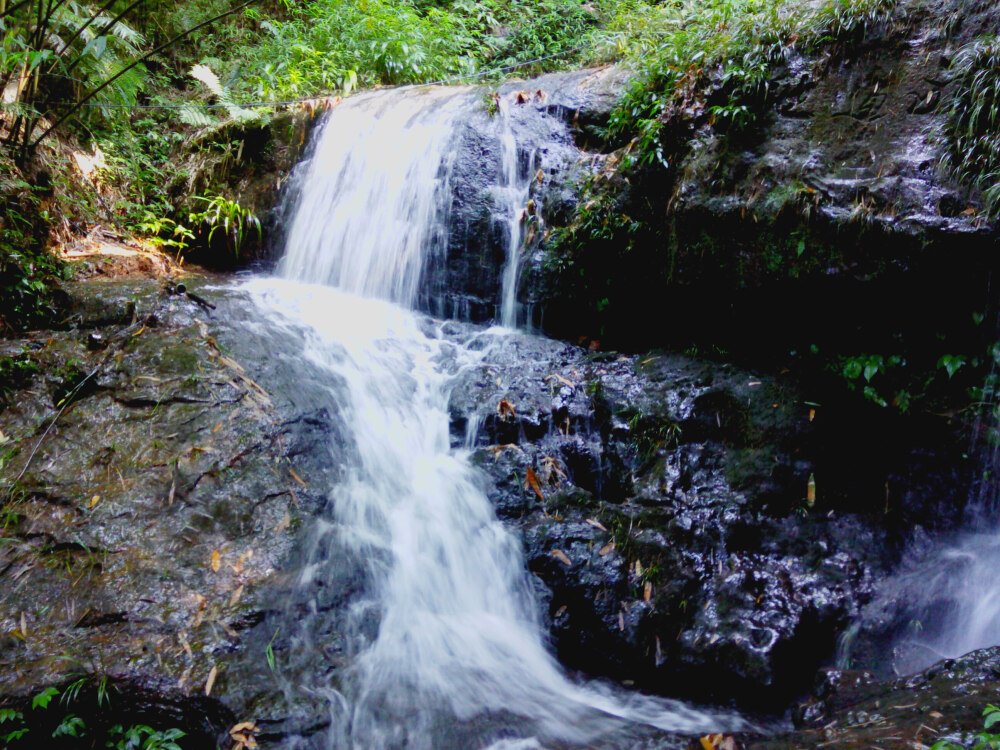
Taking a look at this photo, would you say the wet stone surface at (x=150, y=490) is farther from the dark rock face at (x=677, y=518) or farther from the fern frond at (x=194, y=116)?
the fern frond at (x=194, y=116)

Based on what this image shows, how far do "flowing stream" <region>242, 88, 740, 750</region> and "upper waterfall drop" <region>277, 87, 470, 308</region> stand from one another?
0.02m

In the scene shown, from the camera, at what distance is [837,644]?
11.0 feet

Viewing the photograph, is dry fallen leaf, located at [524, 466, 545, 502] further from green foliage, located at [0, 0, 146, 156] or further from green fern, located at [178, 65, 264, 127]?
green fern, located at [178, 65, 264, 127]

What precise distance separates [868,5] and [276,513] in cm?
554

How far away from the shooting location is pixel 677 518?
12.9 ft

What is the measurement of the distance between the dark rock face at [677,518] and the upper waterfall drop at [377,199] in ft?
6.33

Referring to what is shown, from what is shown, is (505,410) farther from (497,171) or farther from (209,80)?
(209,80)

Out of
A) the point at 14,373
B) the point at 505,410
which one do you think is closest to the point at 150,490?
the point at 14,373

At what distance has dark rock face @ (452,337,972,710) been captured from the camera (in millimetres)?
3375

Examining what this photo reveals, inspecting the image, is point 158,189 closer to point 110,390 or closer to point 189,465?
point 110,390

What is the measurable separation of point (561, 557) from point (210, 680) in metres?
2.11

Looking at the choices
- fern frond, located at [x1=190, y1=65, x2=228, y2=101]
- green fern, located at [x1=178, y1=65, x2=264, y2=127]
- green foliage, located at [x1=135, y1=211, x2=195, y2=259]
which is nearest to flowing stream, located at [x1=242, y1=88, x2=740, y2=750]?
green fern, located at [x1=178, y1=65, x2=264, y2=127]

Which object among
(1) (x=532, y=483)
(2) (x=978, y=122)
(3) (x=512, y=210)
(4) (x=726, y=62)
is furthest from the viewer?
(3) (x=512, y=210)

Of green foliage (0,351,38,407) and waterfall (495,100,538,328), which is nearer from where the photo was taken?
green foliage (0,351,38,407)
